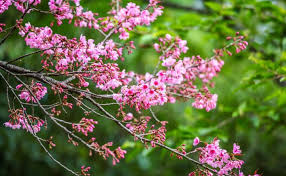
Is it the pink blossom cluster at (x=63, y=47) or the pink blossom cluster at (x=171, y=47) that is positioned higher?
the pink blossom cluster at (x=171, y=47)

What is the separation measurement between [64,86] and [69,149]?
3051mm

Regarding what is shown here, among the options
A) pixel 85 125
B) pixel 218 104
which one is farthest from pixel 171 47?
pixel 218 104

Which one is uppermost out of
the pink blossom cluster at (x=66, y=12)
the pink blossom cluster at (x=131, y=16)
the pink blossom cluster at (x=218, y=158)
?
the pink blossom cluster at (x=131, y=16)

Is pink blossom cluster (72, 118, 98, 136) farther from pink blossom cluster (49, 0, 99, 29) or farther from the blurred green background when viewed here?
pink blossom cluster (49, 0, 99, 29)

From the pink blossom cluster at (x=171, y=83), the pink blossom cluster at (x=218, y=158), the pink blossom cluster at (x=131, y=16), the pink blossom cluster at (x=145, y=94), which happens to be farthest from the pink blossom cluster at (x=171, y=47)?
the pink blossom cluster at (x=218, y=158)

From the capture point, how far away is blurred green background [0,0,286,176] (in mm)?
2449

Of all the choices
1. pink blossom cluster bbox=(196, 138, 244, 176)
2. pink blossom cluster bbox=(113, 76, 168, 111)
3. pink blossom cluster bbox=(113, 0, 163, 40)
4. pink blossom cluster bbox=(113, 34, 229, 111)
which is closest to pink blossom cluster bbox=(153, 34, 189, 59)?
pink blossom cluster bbox=(113, 34, 229, 111)

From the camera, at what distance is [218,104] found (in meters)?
3.08

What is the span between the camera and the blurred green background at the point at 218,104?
2449 millimetres

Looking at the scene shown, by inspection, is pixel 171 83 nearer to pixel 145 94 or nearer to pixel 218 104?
pixel 145 94

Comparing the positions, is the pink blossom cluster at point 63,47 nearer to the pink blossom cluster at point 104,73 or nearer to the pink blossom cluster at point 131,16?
the pink blossom cluster at point 104,73

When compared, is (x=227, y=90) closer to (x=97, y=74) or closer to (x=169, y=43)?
(x=169, y=43)

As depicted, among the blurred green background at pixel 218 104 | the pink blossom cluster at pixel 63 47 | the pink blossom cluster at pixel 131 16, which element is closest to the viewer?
the pink blossom cluster at pixel 63 47

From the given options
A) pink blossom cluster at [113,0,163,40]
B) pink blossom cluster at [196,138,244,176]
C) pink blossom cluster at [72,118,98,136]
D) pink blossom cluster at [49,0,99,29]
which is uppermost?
pink blossom cluster at [113,0,163,40]
